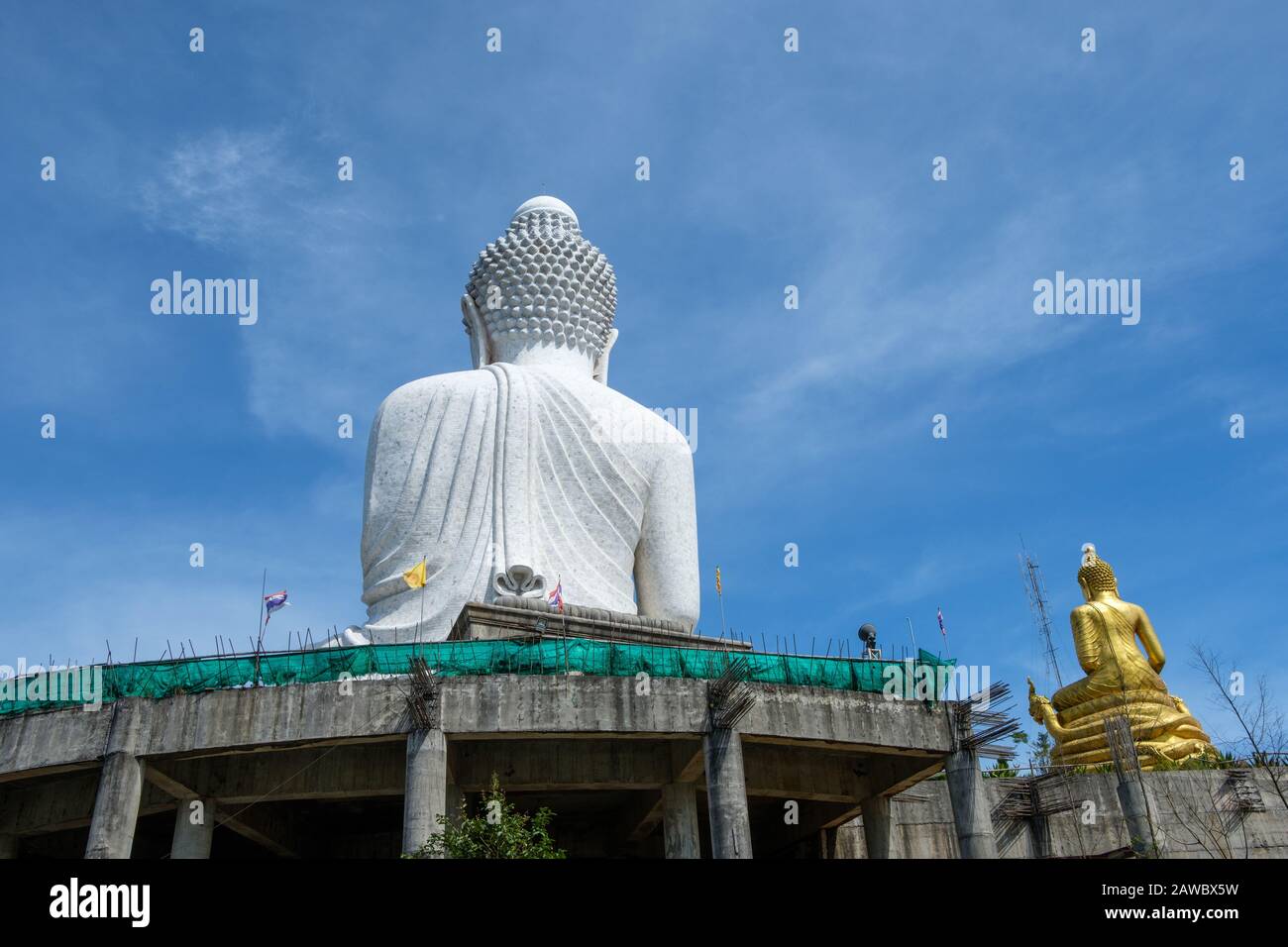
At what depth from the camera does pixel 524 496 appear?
21.2 m

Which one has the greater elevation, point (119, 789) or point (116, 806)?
point (119, 789)

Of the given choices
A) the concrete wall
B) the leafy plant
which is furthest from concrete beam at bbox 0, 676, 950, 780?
the concrete wall

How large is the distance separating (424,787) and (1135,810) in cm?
1012

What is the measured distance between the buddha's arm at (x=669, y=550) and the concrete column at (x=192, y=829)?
8.50 meters

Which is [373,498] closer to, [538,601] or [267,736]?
[538,601]

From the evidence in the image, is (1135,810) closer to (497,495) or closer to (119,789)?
(497,495)

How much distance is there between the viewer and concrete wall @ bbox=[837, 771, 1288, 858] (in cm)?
1909

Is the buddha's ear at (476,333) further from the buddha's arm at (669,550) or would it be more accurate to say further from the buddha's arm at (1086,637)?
the buddha's arm at (1086,637)

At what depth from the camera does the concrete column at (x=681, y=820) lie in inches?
657

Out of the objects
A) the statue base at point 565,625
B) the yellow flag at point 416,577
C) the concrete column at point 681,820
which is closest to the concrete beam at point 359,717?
the concrete column at point 681,820

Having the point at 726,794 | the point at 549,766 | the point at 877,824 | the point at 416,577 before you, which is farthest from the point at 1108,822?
the point at 416,577

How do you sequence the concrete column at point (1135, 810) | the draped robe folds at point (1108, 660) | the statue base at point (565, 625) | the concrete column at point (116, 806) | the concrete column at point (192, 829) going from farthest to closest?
the draped robe folds at point (1108, 660) → the statue base at point (565, 625) → the concrete column at point (1135, 810) → the concrete column at point (192, 829) → the concrete column at point (116, 806)
